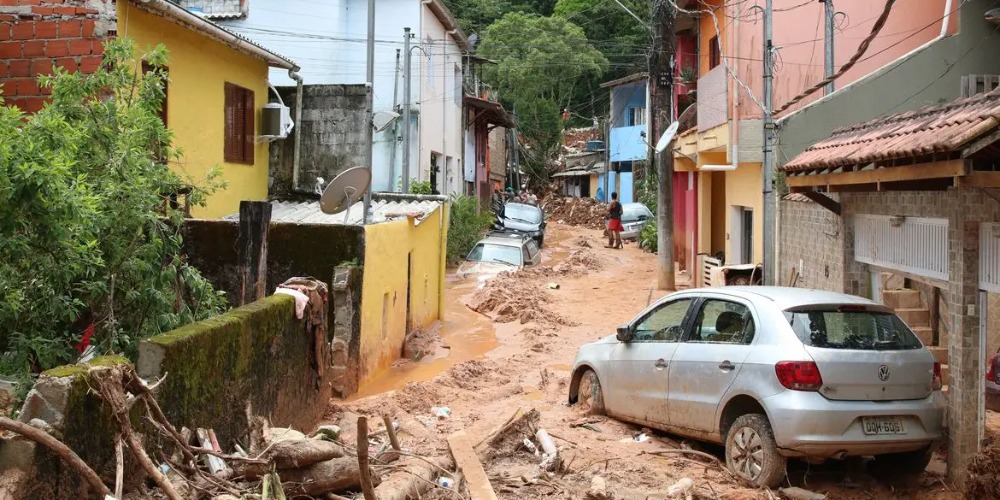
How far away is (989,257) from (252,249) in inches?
252

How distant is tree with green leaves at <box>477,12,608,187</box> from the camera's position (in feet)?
161

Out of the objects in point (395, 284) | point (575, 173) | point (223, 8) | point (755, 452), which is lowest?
point (755, 452)

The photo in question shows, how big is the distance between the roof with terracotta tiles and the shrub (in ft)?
54.0

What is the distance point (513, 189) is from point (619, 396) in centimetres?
4579

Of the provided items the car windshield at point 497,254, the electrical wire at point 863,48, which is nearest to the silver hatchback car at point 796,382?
the electrical wire at point 863,48

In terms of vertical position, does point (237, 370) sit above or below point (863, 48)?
below

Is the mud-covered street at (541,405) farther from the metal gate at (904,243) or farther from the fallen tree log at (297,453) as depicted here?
the metal gate at (904,243)

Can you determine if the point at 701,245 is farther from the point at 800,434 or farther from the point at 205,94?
the point at 800,434

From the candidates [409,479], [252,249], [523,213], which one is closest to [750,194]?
[252,249]

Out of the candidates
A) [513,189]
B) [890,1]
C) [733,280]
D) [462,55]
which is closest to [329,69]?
[462,55]

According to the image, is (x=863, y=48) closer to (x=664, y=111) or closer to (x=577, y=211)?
(x=664, y=111)

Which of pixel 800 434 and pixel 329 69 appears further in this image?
pixel 329 69

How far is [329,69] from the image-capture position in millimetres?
23891

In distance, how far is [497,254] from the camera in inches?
945
